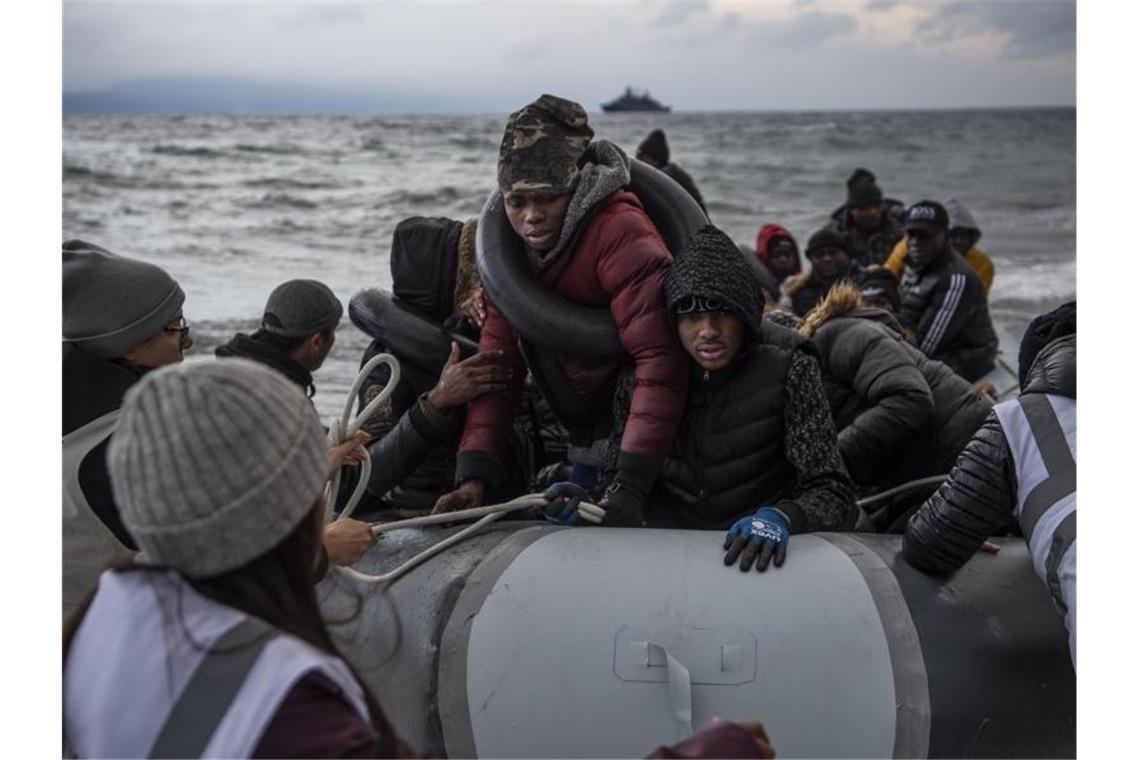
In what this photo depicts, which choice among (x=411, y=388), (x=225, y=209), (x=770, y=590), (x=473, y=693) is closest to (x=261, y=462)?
(x=473, y=693)

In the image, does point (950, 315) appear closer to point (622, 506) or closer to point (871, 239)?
point (871, 239)

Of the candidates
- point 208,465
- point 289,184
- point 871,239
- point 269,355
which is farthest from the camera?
point 289,184

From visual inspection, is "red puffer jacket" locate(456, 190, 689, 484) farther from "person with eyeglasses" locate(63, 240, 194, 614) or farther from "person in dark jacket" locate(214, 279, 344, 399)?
"person with eyeglasses" locate(63, 240, 194, 614)

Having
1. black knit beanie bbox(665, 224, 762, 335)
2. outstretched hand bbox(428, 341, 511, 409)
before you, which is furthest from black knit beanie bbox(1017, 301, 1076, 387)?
outstretched hand bbox(428, 341, 511, 409)

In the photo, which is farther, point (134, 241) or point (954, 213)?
point (134, 241)

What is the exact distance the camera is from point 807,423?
2867mm

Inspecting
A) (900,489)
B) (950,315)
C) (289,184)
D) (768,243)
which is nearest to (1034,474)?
(900,489)

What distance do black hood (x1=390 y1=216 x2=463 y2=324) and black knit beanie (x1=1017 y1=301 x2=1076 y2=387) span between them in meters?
1.61

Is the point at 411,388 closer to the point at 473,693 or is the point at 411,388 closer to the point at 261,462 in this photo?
the point at 473,693

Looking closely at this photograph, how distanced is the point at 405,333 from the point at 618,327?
31.1 inches

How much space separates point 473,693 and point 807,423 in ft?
3.07

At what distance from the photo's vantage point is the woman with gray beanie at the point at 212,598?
1.38 metres

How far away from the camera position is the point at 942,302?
5.61 meters

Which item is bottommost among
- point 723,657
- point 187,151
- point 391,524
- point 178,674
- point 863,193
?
point 723,657
